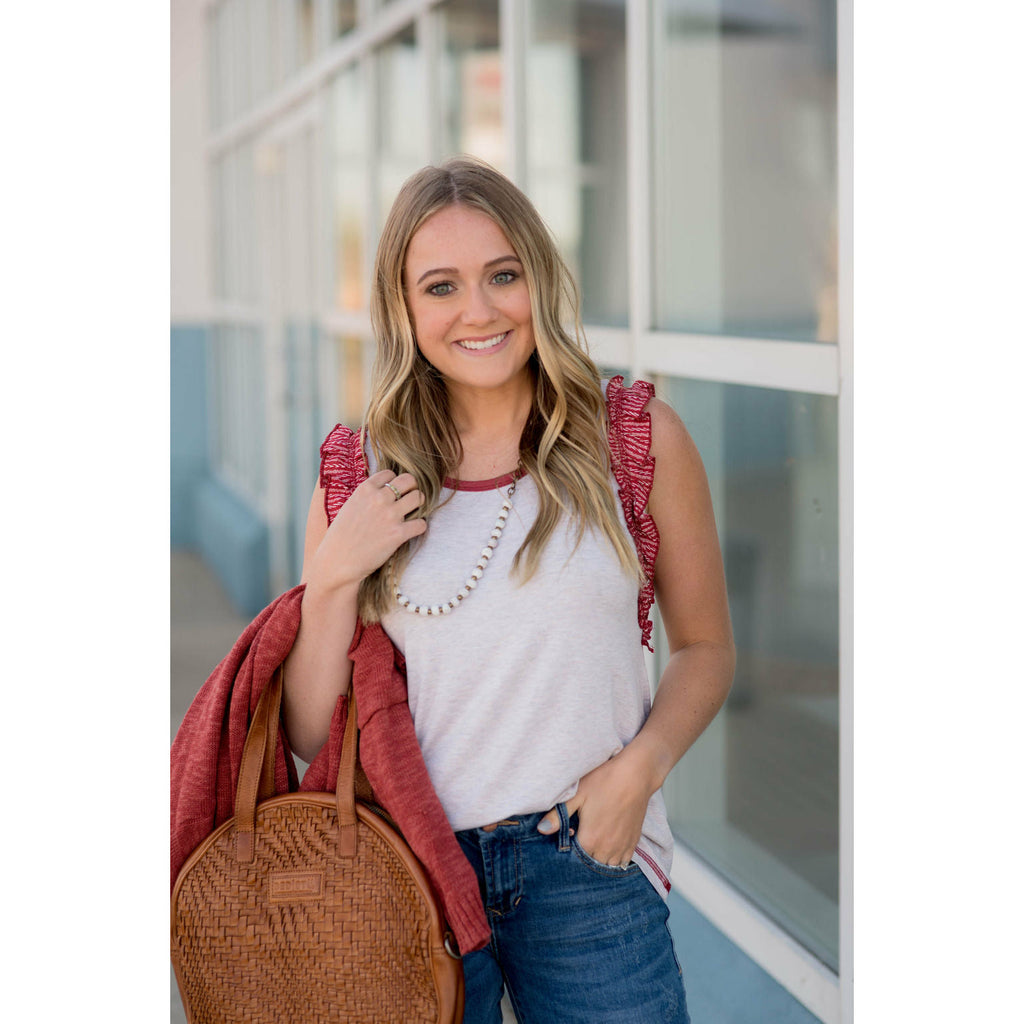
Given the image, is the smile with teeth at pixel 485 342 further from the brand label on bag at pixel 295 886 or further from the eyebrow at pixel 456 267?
the brand label on bag at pixel 295 886

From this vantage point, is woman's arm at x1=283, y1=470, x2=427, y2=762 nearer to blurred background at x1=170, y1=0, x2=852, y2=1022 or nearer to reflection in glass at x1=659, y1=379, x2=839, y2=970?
blurred background at x1=170, y1=0, x2=852, y2=1022

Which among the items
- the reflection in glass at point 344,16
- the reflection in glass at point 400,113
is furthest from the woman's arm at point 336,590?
the reflection in glass at point 344,16

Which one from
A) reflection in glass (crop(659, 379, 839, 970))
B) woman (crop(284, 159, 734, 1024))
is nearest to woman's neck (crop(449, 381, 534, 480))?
woman (crop(284, 159, 734, 1024))

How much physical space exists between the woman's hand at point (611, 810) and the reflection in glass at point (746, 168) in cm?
110

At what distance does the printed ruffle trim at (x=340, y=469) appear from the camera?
1.70 meters

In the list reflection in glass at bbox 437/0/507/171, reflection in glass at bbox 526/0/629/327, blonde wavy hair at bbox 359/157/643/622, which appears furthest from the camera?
reflection in glass at bbox 437/0/507/171

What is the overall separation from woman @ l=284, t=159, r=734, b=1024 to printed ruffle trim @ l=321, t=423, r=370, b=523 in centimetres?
2

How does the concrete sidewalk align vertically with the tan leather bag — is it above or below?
below

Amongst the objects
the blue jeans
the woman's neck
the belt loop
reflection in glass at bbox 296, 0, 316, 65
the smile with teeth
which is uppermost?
reflection in glass at bbox 296, 0, 316, 65

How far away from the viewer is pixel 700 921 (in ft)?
9.51

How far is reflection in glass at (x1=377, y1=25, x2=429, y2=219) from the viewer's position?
4.96 m
